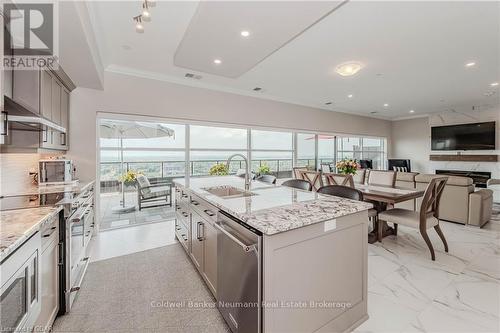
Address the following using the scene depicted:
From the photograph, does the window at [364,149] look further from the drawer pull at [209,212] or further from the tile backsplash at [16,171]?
the tile backsplash at [16,171]

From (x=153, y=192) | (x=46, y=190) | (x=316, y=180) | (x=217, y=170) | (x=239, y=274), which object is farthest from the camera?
(x=217, y=170)

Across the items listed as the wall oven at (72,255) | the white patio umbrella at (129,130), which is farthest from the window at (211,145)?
the wall oven at (72,255)

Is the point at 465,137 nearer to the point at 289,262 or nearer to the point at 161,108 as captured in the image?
the point at 289,262

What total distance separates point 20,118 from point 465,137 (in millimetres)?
10424

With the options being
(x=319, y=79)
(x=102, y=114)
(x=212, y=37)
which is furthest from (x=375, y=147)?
(x=102, y=114)

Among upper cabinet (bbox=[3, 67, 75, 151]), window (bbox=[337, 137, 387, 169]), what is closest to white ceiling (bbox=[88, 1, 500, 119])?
upper cabinet (bbox=[3, 67, 75, 151])

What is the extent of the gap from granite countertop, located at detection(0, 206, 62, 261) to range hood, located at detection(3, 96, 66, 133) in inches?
34.2

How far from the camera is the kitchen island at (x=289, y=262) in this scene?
131cm

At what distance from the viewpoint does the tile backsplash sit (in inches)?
96.9

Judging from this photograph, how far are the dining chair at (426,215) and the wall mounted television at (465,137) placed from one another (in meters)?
5.95

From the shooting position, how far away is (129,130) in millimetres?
4387

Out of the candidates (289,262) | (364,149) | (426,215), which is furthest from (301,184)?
(364,149)

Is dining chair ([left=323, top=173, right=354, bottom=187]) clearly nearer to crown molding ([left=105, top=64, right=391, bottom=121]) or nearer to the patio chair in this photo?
crown molding ([left=105, top=64, right=391, bottom=121])

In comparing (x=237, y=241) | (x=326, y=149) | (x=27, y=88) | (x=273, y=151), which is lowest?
(x=237, y=241)
